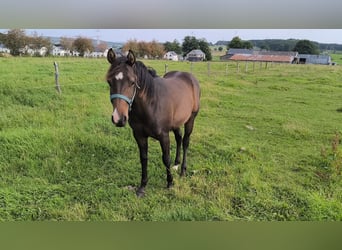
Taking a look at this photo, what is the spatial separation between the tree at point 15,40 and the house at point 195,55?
99 centimetres

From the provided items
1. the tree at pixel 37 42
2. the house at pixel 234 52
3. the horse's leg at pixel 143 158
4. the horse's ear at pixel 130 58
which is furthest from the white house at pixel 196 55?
Answer: the tree at pixel 37 42

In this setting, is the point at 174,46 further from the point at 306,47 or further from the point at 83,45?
the point at 306,47

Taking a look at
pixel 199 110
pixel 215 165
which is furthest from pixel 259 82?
pixel 215 165

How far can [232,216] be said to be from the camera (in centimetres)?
174

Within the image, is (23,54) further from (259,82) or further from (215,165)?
(259,82)

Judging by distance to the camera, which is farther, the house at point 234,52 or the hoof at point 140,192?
the hoof at point 140,192

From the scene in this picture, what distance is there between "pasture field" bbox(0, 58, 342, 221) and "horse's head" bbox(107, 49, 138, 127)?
0.37m

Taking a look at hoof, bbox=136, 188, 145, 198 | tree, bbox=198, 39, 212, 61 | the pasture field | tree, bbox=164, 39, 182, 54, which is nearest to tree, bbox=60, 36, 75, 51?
the pasture field

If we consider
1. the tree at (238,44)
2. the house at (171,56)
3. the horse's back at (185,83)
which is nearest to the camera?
the tree at (238,44)

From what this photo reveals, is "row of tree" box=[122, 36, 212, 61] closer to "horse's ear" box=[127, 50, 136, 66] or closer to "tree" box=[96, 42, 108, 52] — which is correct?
"tree" box=[96, 42, 108, 52]

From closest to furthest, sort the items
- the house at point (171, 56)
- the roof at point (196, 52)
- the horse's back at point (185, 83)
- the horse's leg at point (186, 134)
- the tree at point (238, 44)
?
the tree at point (238, 44) < the roof at point (196, 52) < the house at point (171, 56) < the horse's back at point (185, 83) < the horse's leg at point (186, 134)

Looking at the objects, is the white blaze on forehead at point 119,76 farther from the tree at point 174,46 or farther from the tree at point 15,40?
the tree at point 15,40

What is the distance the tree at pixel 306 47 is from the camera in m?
1.68

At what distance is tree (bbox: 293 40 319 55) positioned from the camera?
1.68 m
